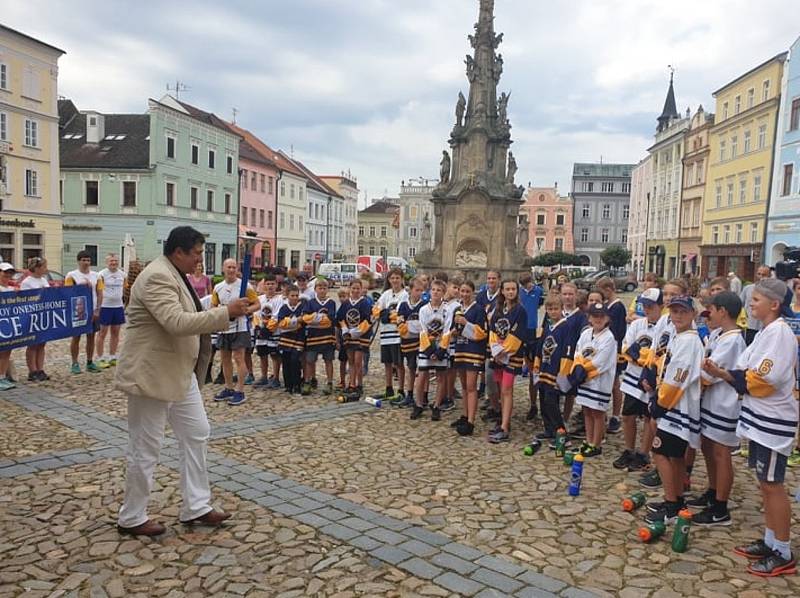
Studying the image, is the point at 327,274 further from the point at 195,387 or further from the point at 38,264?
the point at 195,387

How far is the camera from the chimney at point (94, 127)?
1714 inches

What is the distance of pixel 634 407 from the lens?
263 inches

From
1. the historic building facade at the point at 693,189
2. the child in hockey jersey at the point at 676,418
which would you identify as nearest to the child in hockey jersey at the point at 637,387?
the child in hockey jersey at the point at 676,418

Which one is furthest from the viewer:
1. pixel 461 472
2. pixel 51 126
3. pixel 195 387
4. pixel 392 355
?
pixel 51 126

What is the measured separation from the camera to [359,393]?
379 inches

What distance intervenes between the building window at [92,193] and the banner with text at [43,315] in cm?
3508

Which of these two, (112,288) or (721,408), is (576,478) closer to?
(721,408)

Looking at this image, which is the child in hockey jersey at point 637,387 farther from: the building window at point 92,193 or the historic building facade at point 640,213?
the historic building facade at point 640,213

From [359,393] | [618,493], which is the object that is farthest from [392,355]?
[618,493]

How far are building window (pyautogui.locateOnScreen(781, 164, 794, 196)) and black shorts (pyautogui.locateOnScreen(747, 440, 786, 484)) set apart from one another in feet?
129

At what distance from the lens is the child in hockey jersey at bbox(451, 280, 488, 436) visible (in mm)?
7820

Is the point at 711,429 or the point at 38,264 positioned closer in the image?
the point at 711,429

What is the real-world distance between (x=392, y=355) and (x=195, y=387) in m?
4.85

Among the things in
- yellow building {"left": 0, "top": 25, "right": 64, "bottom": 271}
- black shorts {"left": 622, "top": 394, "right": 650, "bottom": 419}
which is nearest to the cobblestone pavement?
black shorts {"left": 622, "top": 394, "right": 650, "bottom": 419}
